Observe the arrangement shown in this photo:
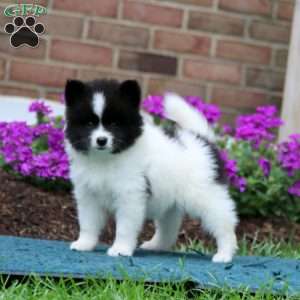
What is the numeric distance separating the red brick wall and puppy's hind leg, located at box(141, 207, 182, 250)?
9.89 ft

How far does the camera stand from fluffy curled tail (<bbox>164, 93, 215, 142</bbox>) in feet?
17.9

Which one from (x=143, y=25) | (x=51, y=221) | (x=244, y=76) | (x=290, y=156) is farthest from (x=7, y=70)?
(x=290, y=156)

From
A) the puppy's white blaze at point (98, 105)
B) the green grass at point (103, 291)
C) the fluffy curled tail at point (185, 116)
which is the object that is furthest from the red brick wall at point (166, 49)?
the green grass at point (103, 291)

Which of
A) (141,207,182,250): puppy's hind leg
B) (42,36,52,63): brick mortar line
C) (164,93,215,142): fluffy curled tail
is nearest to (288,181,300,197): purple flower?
(164,93,215,142): fluffy curled tail

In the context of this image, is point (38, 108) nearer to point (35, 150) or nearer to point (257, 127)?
point (35, 150)

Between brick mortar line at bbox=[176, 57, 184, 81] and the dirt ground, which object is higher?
brick mortar line at bbox=[176, 57, 184, 81]

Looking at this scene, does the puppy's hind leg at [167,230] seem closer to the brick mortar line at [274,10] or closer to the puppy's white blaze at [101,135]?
the puppy's white blaze at [101,135]

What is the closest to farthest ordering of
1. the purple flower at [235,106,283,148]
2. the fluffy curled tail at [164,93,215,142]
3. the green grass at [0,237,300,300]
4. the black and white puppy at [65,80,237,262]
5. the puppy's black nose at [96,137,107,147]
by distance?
the green grass at [0,237,300,300]
the puppy's black nose at [96,137,107,147]
the black and white puppy at [65,80,237,262]
the fluffy curled tail at [164,93,215,142]
the purple flower at [235,106,283,148]

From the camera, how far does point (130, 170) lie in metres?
4.93

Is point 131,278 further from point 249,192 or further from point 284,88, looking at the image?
point 284,88

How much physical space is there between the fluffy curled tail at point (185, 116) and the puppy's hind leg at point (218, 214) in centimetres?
51

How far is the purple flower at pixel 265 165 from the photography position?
6926mm

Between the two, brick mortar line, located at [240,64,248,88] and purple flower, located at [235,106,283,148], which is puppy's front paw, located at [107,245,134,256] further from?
brick mortar line, located at [240,64,248,88]

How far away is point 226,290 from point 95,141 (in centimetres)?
119
